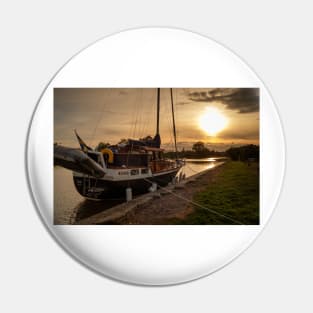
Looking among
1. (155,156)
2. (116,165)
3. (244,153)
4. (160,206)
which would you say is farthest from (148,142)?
(244,153)

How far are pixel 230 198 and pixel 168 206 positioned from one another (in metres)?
0.34

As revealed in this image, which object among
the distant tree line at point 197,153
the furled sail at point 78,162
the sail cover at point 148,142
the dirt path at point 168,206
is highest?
the sail cover at point 148,142

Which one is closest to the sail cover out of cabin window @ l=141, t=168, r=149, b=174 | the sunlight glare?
cabin window @ l=141, t=168, r=149, b=174

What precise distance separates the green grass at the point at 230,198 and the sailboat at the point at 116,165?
0.22 m

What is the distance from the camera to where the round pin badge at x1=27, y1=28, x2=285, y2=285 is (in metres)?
2.03

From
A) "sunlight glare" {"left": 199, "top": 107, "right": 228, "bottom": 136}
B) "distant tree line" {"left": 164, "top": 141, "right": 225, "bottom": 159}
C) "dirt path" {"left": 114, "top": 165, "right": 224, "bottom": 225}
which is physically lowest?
"dirt path" {"left": 114, "top": 165, "right": 224, "bottom": 225}

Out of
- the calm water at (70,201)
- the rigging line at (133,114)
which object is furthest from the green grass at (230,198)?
the rigging line at (133,114)

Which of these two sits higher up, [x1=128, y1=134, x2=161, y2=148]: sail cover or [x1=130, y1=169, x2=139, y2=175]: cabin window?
[x1=128, y1=134, x2=161, y2=148]: sail cover

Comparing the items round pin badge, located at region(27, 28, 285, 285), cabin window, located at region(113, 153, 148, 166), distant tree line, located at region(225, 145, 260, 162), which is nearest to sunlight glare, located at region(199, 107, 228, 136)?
round pin badge, located at region(27, 28, 285, 285)

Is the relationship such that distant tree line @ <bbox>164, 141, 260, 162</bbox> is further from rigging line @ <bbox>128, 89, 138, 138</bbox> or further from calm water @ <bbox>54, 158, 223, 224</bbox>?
rigging line @ <bbox>128, 89, 138, 138</bbox>

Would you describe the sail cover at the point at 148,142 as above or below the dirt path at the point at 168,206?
above

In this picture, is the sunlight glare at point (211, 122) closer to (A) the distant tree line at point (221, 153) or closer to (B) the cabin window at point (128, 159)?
(A) the distant tree line at point (221, 153)

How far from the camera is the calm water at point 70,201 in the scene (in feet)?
6.67

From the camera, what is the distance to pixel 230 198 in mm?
2068
